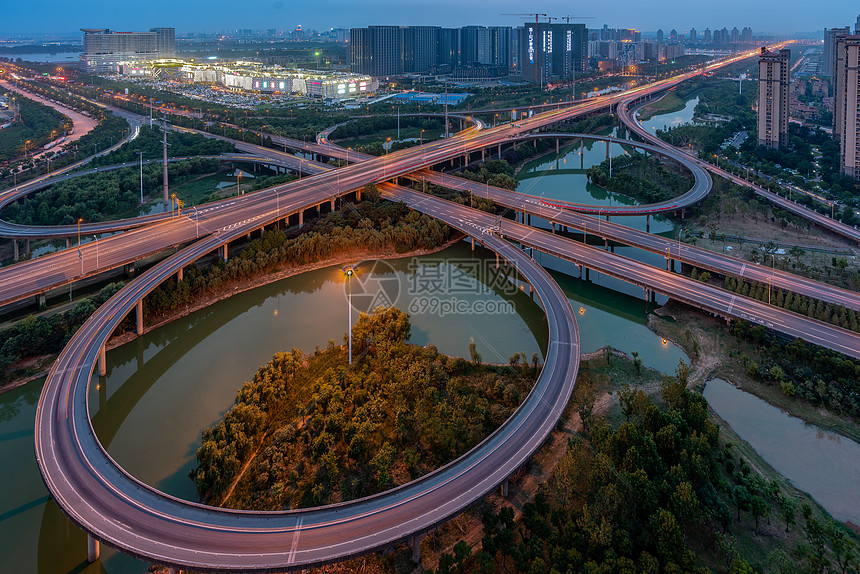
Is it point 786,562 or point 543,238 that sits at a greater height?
point 543,238

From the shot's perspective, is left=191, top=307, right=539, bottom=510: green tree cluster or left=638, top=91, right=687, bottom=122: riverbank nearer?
left=191, top=307, right=539, bottom=510: green tree cluster

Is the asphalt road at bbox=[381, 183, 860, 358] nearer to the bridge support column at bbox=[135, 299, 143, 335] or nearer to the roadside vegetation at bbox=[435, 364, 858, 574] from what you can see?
the roadside vegetation at bbox=[435, 364, 858, 574]

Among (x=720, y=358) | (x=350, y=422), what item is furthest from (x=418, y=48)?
(x=350, y=422)

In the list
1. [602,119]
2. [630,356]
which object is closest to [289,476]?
[630,356]

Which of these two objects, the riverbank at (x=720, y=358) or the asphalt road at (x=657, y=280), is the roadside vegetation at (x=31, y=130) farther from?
the riverbank at (x=720, y=358)

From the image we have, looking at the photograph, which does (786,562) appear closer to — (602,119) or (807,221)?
(807,221)

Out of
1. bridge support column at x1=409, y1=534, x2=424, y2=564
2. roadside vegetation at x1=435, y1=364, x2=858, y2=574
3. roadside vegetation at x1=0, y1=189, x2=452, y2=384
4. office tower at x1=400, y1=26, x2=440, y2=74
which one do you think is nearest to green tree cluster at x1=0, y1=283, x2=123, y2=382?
roadside vegetation at x1=0, y1=189, x2=452, y2=384

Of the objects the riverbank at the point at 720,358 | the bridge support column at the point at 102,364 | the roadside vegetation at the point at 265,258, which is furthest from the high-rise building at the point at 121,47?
the riverbank at the point at 720,358
